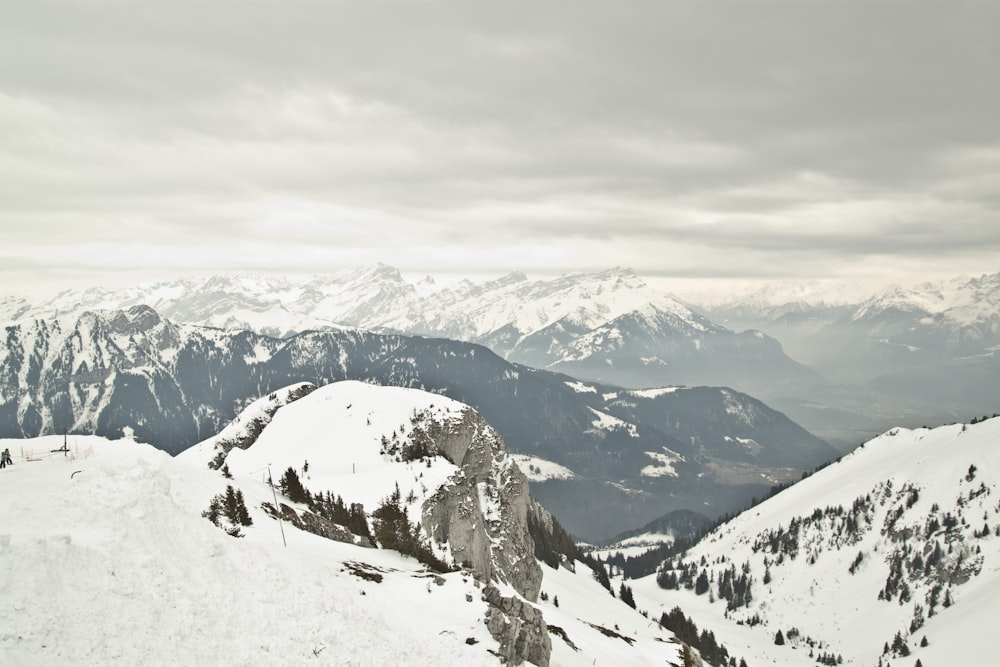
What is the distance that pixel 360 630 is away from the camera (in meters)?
38.4

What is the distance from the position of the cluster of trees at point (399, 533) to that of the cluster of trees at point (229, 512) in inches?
689

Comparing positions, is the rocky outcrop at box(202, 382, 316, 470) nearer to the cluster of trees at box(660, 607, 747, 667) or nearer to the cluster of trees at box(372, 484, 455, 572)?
the cluster of trees at box(372, 484, 455, 572)

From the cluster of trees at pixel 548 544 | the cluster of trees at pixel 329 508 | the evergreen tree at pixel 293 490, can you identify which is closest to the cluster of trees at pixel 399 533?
the cluster of trees at pixel 329 508

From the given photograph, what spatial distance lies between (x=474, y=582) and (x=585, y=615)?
70.3 meters

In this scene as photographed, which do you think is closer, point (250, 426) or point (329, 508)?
point (329, 508)

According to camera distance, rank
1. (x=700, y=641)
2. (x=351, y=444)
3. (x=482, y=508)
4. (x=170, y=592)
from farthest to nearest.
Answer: (x=700, y=641) < (x=482, y=508) < (x=351, y=444) < (x=170, y=592)

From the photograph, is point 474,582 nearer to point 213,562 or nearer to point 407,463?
point 213,562

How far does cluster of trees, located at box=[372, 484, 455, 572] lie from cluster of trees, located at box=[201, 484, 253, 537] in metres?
17.5

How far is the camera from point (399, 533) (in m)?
69.3

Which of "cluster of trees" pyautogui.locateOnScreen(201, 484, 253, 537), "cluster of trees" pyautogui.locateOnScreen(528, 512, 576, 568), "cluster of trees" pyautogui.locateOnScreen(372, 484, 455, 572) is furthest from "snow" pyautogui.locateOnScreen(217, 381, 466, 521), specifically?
"cluster of trees" pyautogui.locateOnScreen(528, 512, 576, 568)

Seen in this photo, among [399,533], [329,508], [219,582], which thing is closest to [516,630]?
[219,582]

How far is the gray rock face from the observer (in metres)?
88.8

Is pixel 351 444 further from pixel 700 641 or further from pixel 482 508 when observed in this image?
pixel 700 641

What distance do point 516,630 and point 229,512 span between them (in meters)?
25.5
